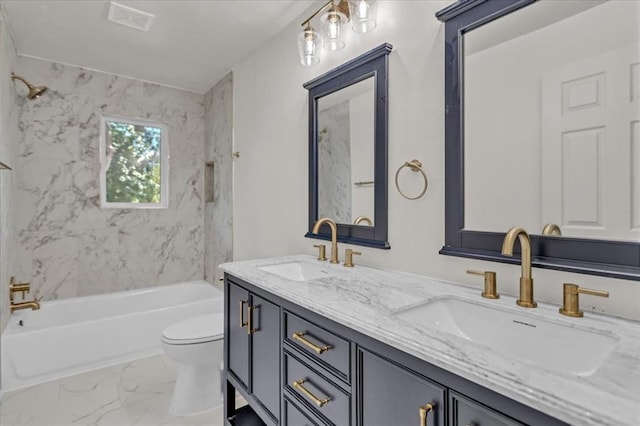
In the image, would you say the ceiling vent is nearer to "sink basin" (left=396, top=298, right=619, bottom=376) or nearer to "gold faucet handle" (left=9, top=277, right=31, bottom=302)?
"gold faucet handle" (left=9, top=277, right=31, bottom=302)

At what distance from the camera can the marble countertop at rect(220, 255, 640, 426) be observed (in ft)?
1.62

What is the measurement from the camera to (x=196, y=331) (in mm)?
2057

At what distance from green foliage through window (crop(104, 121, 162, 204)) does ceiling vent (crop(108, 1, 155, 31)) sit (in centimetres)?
134

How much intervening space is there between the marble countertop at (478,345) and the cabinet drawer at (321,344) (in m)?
0.08

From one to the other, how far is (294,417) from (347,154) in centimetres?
121

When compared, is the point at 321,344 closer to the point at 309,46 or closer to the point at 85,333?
the point at 309,46

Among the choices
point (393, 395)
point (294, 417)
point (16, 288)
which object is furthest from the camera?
point (16, 288)

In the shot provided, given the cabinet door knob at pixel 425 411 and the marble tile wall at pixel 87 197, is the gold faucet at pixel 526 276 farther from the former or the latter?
the marble tile wall at pixel 87 197

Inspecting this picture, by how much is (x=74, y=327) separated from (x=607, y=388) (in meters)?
3.00

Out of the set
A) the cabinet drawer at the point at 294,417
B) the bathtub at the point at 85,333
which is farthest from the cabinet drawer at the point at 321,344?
the bathtub at the point at 85,333

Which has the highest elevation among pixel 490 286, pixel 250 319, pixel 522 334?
pixel 490 286

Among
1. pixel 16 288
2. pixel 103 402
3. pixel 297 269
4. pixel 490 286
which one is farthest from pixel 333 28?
pixel 16 288

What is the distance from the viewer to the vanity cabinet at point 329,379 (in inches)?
25.4

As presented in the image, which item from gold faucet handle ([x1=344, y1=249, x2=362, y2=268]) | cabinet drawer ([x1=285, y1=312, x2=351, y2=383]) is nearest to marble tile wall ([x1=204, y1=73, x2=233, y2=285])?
gold faucet handle ([x1=344, y1=249, x2=362, y2=268])
